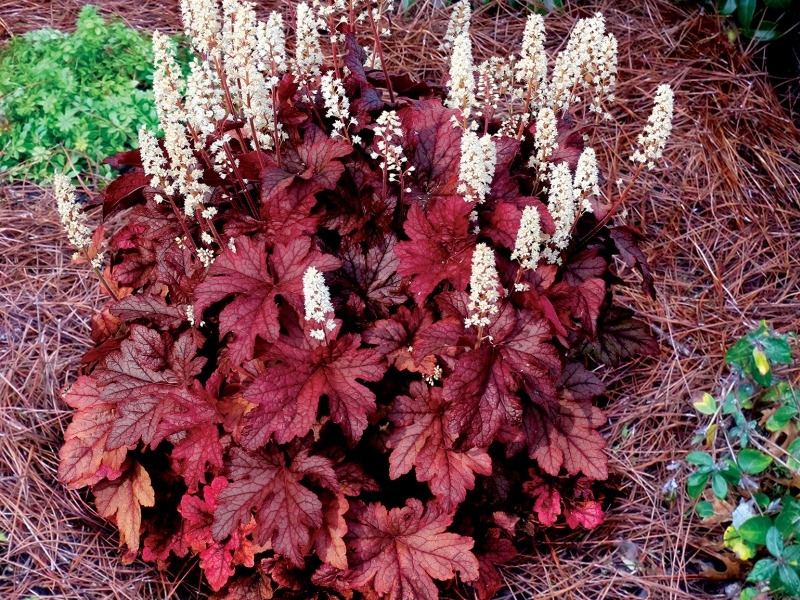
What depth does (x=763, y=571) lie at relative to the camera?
239 centimetres

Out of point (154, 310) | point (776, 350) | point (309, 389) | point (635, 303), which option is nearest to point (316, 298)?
point (309, 389)

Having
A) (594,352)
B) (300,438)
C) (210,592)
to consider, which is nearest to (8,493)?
(210,592)

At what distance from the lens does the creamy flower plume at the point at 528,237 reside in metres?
2.09

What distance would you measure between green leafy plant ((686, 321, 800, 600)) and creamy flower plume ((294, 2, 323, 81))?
1.88 meters

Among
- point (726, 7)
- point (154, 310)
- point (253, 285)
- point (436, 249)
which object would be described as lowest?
point (154, 310)

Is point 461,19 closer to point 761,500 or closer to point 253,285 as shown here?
point 253,285

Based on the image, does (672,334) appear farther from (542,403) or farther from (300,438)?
(300,438)

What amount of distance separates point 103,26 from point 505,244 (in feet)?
9.50

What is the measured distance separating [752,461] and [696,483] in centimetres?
23

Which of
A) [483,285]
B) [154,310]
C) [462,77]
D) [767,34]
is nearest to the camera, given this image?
[483,285]

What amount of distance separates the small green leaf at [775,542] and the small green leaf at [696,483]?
0.26m

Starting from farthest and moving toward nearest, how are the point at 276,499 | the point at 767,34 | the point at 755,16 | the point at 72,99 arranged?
the point at 755,16, the point at 767,34, the point at 72,99, the point at 276,499

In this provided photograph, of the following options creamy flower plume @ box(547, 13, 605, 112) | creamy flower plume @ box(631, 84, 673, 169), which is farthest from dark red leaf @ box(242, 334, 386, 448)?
creamy flower plume @ box(547, 13, 605, 112)

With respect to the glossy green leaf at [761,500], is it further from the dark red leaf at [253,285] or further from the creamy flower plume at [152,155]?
the creamy flower plume at [152,155]
